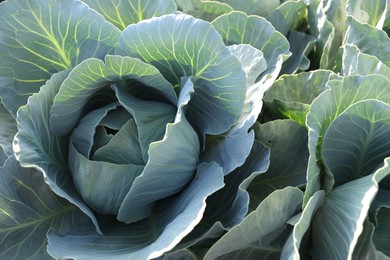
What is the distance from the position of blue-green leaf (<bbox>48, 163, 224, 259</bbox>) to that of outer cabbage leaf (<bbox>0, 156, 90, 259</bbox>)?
0.05 m

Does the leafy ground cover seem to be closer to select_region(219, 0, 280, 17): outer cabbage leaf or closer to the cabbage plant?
the cabbage plant

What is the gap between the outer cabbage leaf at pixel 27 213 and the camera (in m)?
0.94

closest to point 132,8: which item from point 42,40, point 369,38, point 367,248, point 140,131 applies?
point 42,40

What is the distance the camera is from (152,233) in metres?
0.93

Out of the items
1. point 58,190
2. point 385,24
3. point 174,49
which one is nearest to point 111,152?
point 58,190

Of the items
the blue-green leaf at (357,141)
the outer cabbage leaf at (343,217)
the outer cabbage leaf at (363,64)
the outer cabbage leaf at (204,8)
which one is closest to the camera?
the outer cabbage leaf at (343,217)

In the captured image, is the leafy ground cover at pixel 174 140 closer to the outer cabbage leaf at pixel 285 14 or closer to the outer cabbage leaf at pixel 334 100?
the outer cabbage leaf at pixel 334 100

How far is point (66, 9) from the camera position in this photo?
3.10 feet

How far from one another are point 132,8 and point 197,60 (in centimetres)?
22

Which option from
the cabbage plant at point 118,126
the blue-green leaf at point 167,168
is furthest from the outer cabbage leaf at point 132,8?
the blue-green leaf at point 167,168

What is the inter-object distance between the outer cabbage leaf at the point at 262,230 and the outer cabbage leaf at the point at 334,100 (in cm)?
4

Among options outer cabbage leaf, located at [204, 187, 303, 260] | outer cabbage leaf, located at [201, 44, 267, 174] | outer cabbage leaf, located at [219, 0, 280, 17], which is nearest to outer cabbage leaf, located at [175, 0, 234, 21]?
outer cabbage leaf, located at [219, 0, 280, 17]

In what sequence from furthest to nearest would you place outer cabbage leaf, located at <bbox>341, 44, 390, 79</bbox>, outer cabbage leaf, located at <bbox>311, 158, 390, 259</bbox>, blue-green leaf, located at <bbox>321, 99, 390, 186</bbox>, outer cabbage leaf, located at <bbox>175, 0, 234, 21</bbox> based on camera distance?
outer cabbage leaf, located at <bbox>175, 0, 234, 21</bbox> < outer cabbage leaf, located at <bbox>341, 44, 390, 79</bbox> < blue-green leaf, located at <bbox>321, 99, 390, 186</bbox> < outer cabbage leaf, located at <bbox>311, 158, 390, 259</bbox>

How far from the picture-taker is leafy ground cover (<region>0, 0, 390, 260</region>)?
85 centimetres
